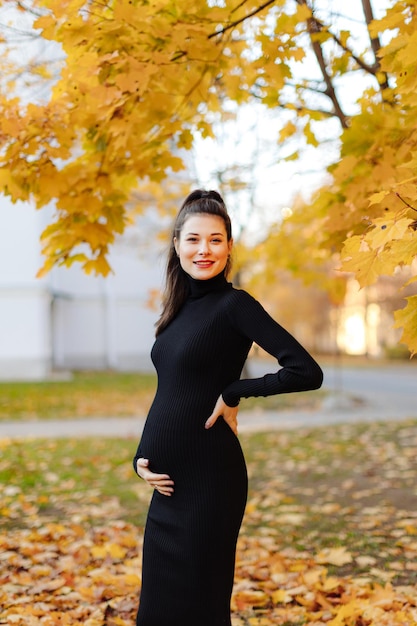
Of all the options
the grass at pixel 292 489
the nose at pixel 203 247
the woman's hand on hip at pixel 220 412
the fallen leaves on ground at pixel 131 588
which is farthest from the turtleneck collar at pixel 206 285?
the grass at pixel 292 489

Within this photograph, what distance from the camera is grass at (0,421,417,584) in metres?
4.65

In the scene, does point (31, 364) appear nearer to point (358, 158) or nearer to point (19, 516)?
point (19, 516)

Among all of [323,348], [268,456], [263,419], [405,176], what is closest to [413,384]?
[263,419]

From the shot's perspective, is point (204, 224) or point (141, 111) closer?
point (204, 224)

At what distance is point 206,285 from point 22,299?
65.4ft

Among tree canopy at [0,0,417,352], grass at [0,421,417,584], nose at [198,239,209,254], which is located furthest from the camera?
grass at [0,421,417,584]

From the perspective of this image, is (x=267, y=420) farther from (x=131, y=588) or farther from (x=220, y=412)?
(x=220, y=412)

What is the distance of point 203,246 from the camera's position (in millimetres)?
2426

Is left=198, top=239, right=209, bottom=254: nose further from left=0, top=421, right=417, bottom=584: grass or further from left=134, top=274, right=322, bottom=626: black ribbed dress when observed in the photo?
left=0, top=421, right=417, bottom=584: grass

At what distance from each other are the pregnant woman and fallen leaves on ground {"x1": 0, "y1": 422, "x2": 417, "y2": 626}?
40.3 inches

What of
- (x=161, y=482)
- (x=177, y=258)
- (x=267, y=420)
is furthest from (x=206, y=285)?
(x=267, y=420)

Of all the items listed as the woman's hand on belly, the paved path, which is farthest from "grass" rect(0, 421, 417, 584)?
the woman's hand on belly

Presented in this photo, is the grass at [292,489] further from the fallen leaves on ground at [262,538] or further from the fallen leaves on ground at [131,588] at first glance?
the fallen leaves on ground at [131,588]

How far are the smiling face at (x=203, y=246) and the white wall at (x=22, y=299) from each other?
19.2 m
